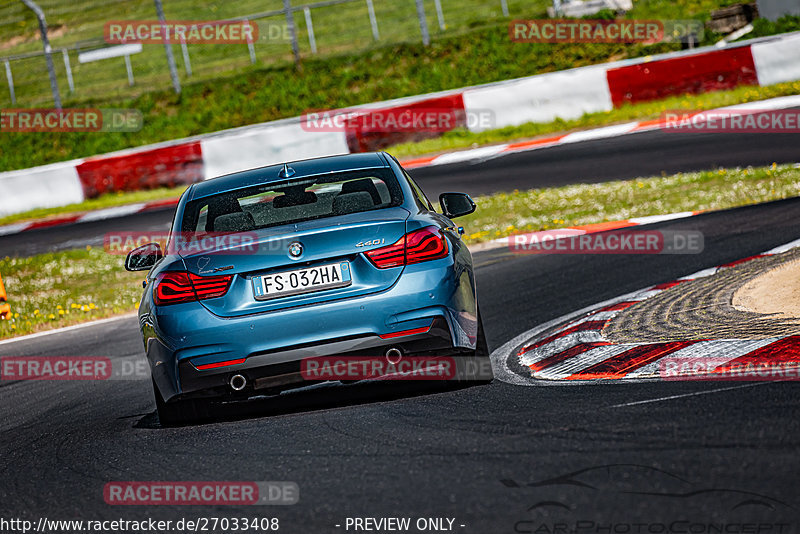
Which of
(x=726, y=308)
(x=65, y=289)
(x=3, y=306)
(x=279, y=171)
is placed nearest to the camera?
(x=279, y=171)

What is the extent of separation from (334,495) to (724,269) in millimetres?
5257

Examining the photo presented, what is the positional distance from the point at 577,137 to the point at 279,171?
13.2 meters

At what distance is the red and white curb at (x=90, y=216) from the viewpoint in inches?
779

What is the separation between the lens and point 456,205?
7.27m

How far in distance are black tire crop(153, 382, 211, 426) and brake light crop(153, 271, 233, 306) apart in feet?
1.88

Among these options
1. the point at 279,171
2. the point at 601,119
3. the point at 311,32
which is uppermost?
the point at 311,32

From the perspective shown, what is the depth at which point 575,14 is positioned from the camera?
88.1ft

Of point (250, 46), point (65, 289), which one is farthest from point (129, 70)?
point (65, 289)

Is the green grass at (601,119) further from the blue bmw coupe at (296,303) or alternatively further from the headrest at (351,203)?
the blue bmw coupe at (296,303)

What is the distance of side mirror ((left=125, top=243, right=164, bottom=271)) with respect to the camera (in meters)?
6.78

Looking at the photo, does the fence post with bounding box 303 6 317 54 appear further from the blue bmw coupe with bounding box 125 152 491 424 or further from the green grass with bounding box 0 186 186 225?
the blue bmw coupe with bounding box 125 152 491 424

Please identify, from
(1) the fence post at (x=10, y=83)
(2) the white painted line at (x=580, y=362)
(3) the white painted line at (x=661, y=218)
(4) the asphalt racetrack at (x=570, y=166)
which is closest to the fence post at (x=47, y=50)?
(1) the fence post at (x=10, y=83)

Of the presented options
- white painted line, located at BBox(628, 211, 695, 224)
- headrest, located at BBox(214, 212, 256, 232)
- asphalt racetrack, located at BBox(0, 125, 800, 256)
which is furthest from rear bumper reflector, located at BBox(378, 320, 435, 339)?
asphalt racetrack, located at BBox(0, 125, 800, 256)

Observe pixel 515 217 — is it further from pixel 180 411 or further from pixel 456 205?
pixel 180 411
